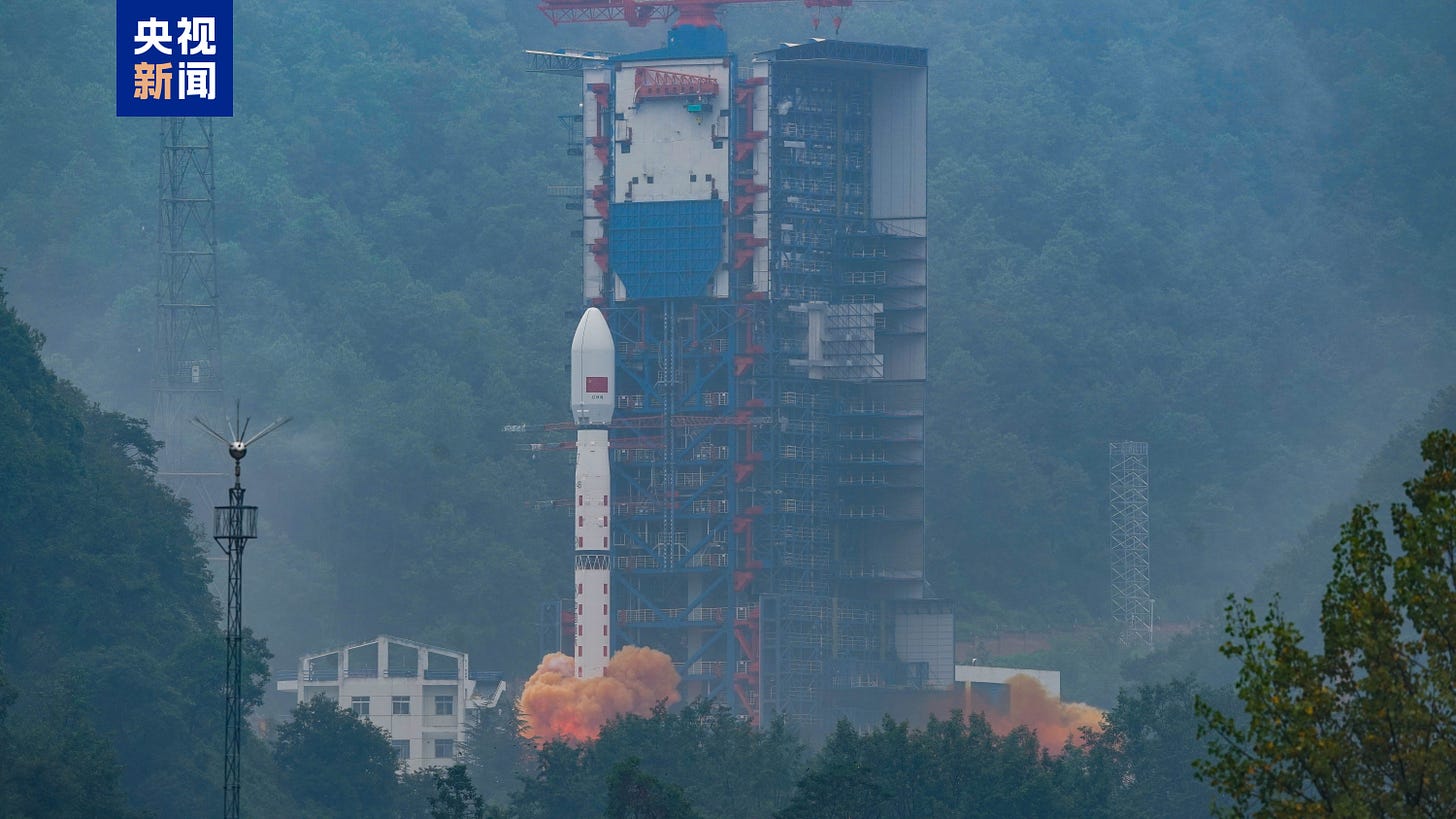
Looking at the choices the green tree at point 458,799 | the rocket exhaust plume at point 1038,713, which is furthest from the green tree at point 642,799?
the rocket exhaust plume at point 1038,713

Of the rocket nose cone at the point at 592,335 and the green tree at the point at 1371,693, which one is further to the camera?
the rocket nose cone at the point at 592,335

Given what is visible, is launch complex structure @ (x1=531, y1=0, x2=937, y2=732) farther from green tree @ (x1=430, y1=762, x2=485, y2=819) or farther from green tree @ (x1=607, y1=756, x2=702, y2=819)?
green tree @ (x1=607, y1=756, x2=702, y2=819)

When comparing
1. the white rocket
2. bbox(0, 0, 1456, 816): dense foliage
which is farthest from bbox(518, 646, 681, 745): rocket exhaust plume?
bbox(0, 0, 1456, 816): dense foliage

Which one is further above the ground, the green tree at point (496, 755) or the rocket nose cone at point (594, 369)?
the rocket nose cone at point (594, 369)

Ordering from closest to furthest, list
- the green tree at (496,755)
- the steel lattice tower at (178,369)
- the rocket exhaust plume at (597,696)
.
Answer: the green tree at (496,755) < the rocket exhaust plume at (597,696) < the steel lattice tower at (178,369)

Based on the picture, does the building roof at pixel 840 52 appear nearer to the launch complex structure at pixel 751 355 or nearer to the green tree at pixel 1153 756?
the launch complex structure at pixel 751 355

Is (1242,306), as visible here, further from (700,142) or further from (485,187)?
(700,142)

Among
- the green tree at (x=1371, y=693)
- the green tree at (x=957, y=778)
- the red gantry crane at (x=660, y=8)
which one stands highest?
the red gantry crane at (x=660, y=8)

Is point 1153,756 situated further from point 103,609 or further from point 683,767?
point 103,609

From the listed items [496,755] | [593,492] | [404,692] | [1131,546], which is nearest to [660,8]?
[593,492]
